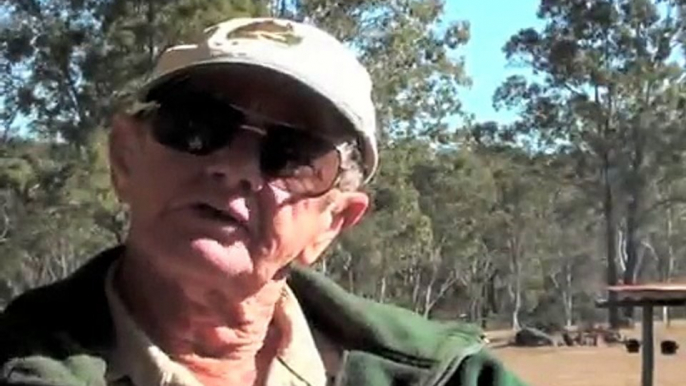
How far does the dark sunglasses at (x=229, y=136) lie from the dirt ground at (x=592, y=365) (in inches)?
756

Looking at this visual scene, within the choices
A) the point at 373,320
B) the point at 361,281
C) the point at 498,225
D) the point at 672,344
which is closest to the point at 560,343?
the point at 498,225

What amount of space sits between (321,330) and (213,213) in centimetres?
25

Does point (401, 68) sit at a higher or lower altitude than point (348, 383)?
higher

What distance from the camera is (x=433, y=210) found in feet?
92.6

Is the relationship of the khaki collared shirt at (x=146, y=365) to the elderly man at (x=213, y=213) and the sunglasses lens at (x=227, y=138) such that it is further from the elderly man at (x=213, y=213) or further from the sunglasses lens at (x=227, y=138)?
the sunglasses lens at (x=227, y=138)

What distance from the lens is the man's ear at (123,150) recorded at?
127 cm

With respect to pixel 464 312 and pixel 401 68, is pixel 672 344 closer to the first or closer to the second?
pixel 401 68

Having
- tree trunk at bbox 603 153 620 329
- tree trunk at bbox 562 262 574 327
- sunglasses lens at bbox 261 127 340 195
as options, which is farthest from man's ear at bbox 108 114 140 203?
tree trunk at bbox 562 262 574 327

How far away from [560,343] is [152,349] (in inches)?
1169

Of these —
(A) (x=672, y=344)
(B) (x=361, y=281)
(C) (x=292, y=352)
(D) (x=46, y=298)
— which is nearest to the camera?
(D) (x=46, y=298)

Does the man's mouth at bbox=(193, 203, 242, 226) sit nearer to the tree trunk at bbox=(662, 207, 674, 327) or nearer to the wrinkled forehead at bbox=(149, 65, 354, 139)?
the wrinkled forehead at bbox=(149, 65, 354, 139)

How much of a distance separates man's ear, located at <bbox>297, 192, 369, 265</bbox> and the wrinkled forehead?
0.08m

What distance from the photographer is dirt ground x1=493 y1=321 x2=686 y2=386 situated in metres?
22.4

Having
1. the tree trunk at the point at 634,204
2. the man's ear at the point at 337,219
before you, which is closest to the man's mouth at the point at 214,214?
the man's ear at the point at 337,219
